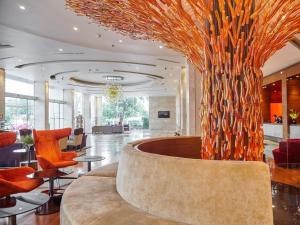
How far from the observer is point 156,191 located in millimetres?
1609

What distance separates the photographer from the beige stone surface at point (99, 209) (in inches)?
58.5

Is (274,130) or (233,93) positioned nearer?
(233,93)

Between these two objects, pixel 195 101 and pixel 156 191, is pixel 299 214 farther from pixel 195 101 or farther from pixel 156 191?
pixel 195 101

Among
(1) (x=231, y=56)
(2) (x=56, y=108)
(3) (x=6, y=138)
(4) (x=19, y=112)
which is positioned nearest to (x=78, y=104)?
(2) (x=56, y=108)

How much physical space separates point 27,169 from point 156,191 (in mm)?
3291

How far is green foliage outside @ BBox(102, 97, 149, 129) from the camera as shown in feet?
100

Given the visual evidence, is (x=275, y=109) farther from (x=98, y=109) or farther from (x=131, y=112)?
(x=98, y=109)

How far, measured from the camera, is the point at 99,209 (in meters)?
1.65

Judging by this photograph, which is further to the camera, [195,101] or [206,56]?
[195,101]

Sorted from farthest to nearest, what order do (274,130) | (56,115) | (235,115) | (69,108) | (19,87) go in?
(69,108), (56,115), (19,87), (274,130), (235,115)

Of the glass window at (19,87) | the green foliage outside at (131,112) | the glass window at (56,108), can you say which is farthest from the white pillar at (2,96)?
the green foliage outside at (131,112)

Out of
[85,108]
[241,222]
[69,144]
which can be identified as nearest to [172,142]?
[241,222]

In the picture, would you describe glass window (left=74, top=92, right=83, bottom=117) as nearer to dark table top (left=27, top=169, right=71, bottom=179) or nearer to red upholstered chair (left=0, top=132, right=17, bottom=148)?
dark table top (left=27, top=169, right=71, bottom=179)

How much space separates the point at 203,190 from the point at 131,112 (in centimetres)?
3008
